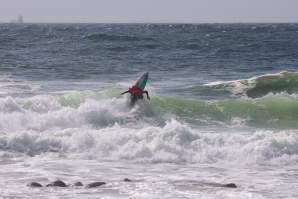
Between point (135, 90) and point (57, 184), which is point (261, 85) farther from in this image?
point (57, 184)

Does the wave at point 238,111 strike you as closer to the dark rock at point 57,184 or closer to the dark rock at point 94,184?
the dark rock at point 94,184

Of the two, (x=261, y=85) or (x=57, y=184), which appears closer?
(x=57, y=184)

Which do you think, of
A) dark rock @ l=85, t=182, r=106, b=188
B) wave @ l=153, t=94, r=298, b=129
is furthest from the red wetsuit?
dark rock @ l=85, t=182, r=106, b=188

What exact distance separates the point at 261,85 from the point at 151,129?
9.56m

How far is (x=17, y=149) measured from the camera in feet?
42.6

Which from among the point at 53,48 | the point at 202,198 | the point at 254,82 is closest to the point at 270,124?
the point at 254,82

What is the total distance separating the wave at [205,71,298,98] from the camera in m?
21.4

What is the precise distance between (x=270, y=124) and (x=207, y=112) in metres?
2.20

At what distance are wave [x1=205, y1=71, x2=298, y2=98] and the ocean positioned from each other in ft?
0.14

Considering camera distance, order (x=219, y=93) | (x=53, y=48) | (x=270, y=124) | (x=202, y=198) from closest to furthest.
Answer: (x=202, y=198)
(x=270, y=124)
(x=219, y=93)
(x=53, y=48)

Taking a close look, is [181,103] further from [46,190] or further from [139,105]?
[46,190]

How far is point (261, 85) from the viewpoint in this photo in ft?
72.8

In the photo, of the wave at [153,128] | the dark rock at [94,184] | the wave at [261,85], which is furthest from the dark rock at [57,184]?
the wave at [261,85]

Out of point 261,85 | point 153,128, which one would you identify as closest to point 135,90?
point 153,128
